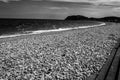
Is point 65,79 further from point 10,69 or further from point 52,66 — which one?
point 10,69

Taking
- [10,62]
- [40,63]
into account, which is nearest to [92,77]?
[40,63]

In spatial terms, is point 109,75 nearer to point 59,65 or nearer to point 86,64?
point 86,64

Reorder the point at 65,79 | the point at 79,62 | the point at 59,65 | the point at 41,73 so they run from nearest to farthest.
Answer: the point at 65,79 < the point at 41,73 < the point at 59,65 < the point at 79,62

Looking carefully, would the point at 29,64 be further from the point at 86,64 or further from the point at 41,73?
the point at 86,64

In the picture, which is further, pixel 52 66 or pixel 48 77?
pixel 52 66

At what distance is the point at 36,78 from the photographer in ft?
22.8

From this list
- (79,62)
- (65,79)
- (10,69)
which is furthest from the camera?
(79,62)

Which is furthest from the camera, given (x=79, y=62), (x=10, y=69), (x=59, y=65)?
(x=79, y=62)

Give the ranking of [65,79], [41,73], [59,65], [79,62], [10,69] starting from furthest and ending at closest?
1. [79,62]
2. [59,65]
3. [10,69]
4. [41,73]
5. [65,79]

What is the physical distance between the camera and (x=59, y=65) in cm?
877

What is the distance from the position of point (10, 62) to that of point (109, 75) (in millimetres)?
6216

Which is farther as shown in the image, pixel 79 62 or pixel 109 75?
pixel 79 62

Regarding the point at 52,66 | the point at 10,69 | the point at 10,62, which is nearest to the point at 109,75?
the point at 52,66

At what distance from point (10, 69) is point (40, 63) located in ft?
6.16
